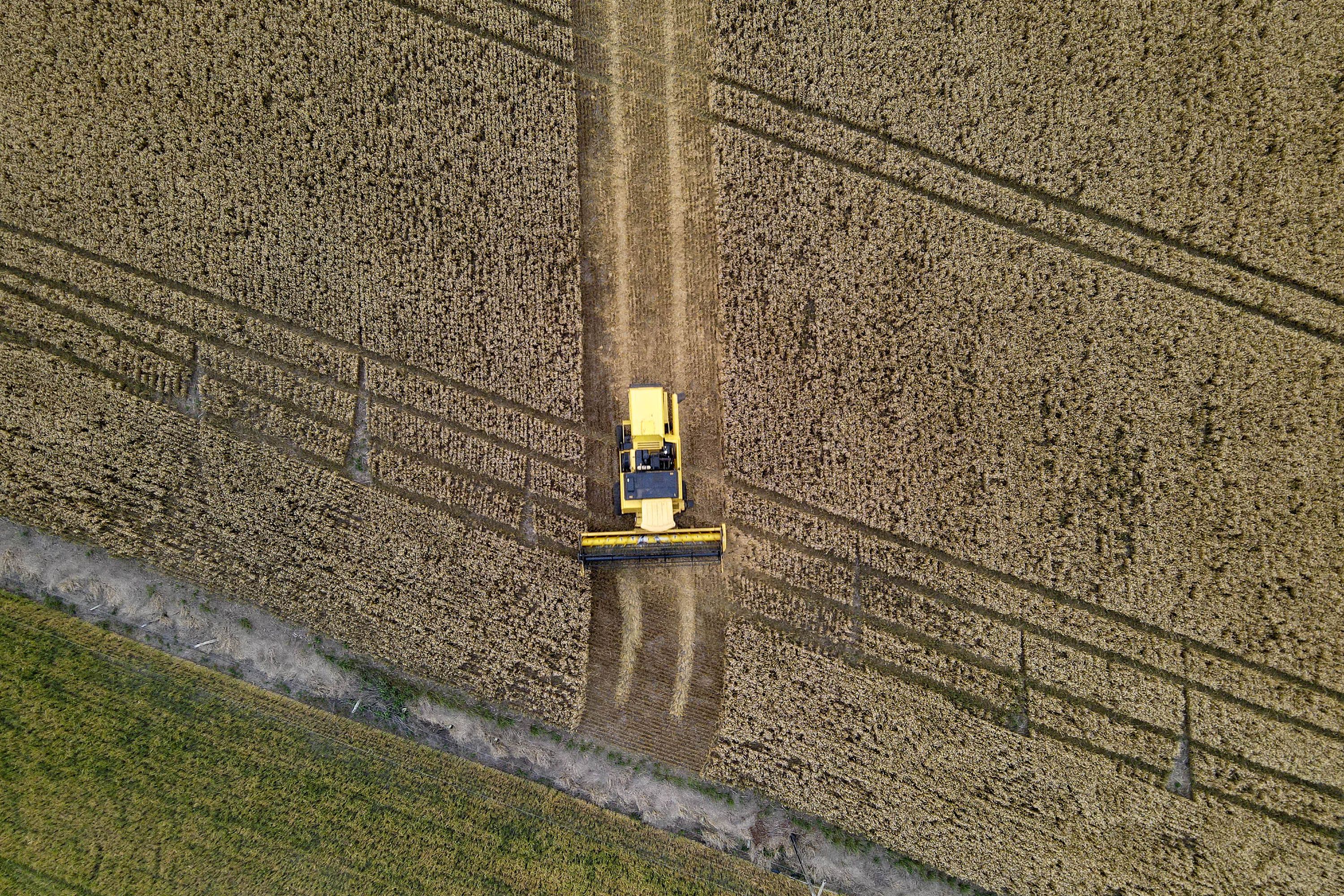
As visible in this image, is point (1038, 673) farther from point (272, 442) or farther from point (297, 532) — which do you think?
point (272, 442)

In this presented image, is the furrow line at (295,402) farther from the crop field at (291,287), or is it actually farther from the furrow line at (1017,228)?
the furrow line at (1017,228)

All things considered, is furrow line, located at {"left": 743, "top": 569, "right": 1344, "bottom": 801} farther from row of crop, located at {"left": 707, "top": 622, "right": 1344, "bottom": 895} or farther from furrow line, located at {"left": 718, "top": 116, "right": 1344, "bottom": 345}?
furrow line, located at {"left": 718, "top": 116, "right": 1344, "bottom": 345}

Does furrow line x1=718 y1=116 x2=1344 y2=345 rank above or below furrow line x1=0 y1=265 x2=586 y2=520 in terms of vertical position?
above

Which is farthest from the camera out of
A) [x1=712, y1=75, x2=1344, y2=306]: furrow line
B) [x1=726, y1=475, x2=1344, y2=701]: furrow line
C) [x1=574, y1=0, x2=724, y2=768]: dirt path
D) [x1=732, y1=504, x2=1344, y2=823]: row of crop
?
[x1=712, y1=75, x2=1344, y2=306]: furrow line

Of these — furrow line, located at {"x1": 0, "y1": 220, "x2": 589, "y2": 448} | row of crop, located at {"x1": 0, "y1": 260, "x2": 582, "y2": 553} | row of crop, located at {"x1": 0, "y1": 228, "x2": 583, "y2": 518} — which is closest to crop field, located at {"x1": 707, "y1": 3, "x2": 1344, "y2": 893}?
row of crop, located at {"x1": 0, "y1": 228, "x2": 583, "y2": 518}

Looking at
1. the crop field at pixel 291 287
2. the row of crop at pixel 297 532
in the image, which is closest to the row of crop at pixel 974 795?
the row of crop at pixel 297 532

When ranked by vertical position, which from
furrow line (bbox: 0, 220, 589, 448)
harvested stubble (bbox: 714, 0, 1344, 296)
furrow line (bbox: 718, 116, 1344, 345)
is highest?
harvested stubble (bbox: 714, 0, 1344, 296)

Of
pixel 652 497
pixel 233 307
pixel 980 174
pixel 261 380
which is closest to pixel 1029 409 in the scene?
pixel 980 174
